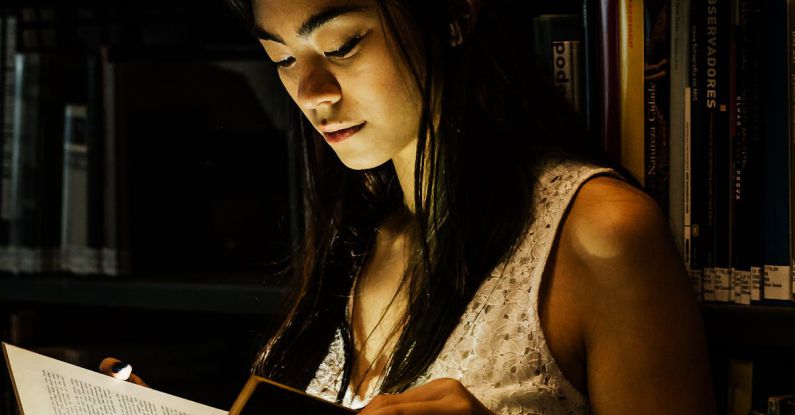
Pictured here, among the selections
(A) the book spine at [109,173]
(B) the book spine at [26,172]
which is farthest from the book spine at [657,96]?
(B) the book spine at [26,172]

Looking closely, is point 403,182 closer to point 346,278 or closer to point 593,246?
point 346,278

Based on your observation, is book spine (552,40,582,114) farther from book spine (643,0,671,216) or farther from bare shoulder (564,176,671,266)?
bare shoulder (564,176,671,266)

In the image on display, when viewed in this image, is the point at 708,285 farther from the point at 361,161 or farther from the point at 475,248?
the point at 361,161

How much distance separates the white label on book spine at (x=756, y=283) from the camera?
2.97ft

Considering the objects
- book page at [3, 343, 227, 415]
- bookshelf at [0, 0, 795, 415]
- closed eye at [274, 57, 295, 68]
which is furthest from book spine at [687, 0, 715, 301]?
book page at [3, 343, 227, 415]

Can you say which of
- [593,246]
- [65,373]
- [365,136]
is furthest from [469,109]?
[65,373]

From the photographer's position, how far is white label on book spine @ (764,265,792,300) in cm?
89

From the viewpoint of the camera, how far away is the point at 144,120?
4.33ft

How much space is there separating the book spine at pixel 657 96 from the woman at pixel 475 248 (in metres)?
0.08

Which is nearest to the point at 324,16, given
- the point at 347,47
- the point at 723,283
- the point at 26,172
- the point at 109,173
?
the point at 347,47

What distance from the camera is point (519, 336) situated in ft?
2.68

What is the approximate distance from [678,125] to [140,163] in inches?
29.8

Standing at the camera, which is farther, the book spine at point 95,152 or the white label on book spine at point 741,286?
the book spine at point 95,152

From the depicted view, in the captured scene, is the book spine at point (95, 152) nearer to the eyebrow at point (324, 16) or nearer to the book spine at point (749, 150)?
the eyebrow at point (324, 16)
